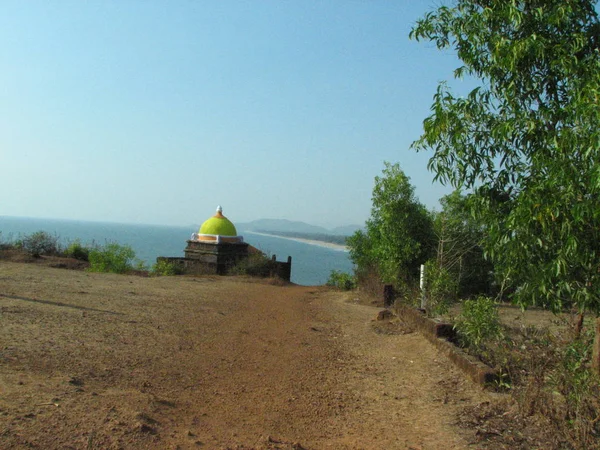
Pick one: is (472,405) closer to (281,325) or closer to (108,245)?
(281,325)

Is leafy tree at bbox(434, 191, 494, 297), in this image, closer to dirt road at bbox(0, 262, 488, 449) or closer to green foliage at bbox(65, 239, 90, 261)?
dirt road at bbox(0, 262, 488, 449)

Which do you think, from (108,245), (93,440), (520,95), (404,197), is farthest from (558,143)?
(108,245)

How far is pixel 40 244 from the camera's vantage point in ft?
78.1

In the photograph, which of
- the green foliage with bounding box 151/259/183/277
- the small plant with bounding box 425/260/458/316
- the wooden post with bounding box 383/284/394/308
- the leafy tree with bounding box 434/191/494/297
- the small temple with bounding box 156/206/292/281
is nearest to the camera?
the small plant with bounding box 425/260/458/316

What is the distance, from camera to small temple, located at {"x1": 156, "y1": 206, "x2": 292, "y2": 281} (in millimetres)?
24219

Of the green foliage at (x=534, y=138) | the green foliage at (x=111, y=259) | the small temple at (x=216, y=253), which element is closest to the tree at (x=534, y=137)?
the green foliage at (x=534, y=138)

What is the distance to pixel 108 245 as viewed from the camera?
21.5m

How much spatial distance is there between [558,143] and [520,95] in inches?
36.2

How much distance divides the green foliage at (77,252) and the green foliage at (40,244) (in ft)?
1.81

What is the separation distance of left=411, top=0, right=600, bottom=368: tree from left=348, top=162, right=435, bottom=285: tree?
973 centimetres

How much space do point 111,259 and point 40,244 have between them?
5.23m

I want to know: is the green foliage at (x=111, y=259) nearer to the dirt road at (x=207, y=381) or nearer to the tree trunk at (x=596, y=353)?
the dirt road at (x=207, y=381)

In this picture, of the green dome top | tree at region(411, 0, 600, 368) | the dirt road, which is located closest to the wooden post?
the dirt road

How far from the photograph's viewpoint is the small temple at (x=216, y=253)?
24219mm
